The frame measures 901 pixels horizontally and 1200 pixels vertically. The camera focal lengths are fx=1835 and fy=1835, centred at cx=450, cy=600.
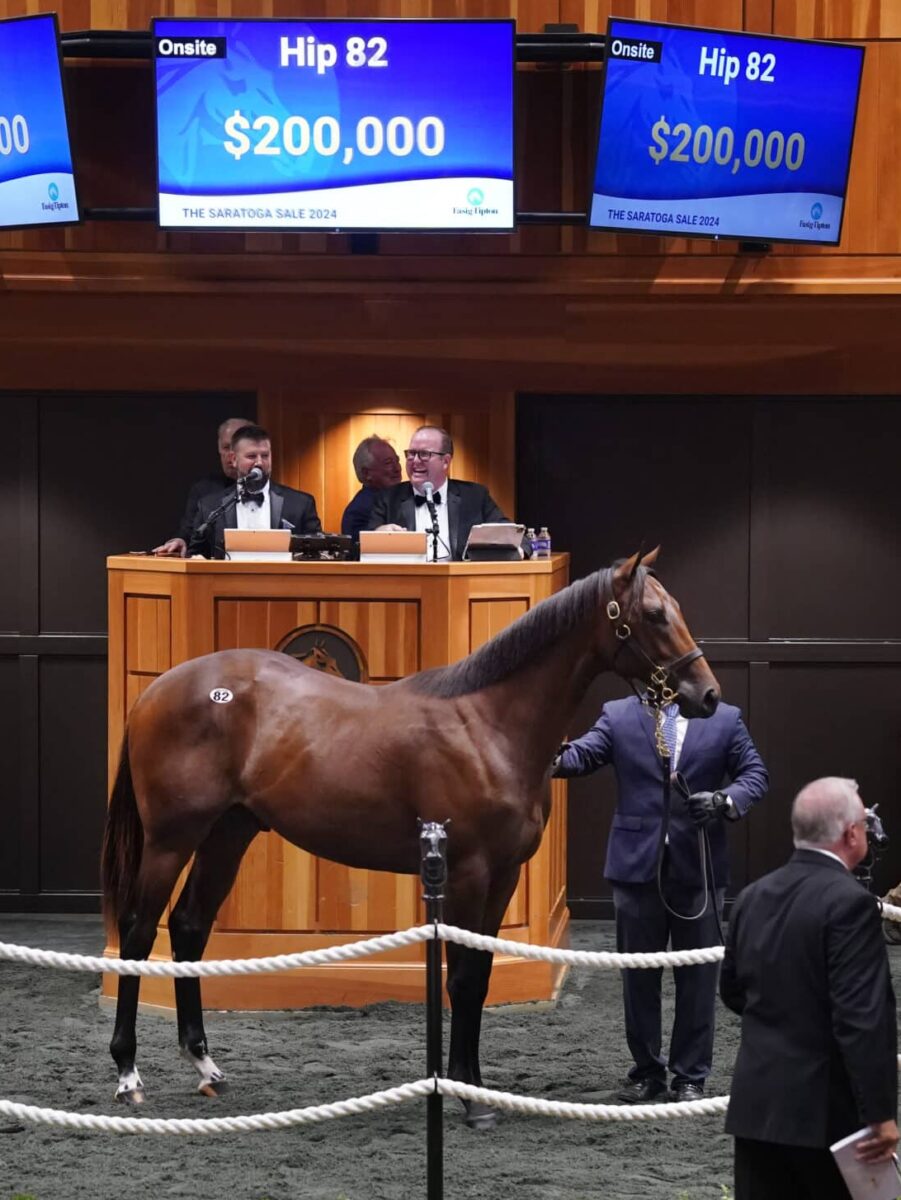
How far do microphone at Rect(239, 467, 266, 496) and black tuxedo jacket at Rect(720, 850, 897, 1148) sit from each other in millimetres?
3674

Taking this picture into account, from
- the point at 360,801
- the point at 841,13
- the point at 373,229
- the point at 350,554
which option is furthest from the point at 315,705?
the point at 841,13

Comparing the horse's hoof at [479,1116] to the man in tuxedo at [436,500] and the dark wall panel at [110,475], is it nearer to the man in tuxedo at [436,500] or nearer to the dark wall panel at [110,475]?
the man in tuxedo at [436,500]

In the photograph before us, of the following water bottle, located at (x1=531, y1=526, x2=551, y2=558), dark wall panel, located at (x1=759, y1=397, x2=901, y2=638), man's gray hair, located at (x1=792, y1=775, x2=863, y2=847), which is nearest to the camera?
man's gray hair, located at (x1=792, y1=775, x2=863, y2=847)

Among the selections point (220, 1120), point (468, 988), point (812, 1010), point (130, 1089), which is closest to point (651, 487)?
point (468, 988)

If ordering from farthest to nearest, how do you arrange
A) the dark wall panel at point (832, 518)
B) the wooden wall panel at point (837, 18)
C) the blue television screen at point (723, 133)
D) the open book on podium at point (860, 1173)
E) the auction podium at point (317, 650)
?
1. the dark wall panel at point (832, 518)
2. the wooden wall panel at point (837, 18)
3. the blue television screen at point (723, 133)
4. the auction podium at point (317, 650)
5. the open book on podium at point (860, 1173)

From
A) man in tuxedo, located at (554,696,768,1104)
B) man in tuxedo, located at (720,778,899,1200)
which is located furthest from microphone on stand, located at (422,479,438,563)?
man in tuxedo, located at (720,778,899,1200)

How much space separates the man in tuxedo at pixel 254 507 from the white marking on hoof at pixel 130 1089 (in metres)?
2.17

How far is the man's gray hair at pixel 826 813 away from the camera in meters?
3.71

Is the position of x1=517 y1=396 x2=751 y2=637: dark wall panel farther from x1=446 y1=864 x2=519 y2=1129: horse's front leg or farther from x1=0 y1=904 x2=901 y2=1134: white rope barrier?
x1=0 y1=904 x2=901 y2=1134: white rope barrier

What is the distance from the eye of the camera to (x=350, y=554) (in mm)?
7422

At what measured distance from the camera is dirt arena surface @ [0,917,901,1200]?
17.3 ft

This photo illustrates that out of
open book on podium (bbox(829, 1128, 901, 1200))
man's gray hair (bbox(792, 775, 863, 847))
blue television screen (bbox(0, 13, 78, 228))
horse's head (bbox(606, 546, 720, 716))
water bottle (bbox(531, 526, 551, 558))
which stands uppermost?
blue television screen (bbox(0, 13, 78, 228))

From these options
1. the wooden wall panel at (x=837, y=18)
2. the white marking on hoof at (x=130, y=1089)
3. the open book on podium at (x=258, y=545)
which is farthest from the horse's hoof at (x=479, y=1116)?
the wooden wall panel at (x=837, y=18)

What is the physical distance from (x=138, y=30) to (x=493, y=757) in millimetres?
3910
